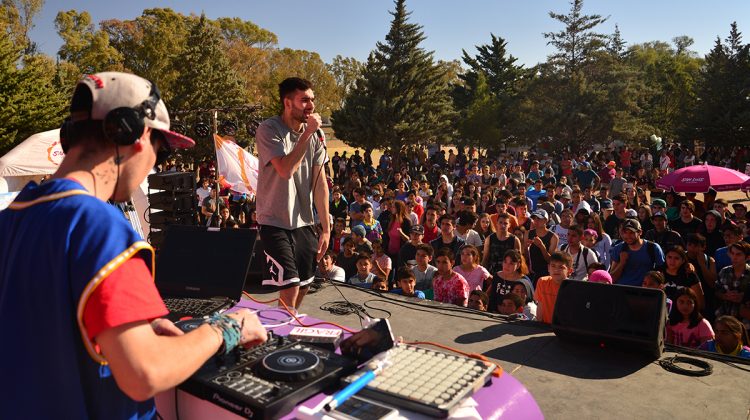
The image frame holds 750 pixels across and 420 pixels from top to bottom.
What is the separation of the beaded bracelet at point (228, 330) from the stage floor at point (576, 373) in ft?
5.46

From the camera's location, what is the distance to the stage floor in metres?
2.64

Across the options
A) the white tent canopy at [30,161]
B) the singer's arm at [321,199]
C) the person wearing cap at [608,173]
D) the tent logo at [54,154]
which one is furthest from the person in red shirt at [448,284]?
the person wearing cap at [608,173]

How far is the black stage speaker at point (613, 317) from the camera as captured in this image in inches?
124

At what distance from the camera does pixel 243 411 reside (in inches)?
63.6

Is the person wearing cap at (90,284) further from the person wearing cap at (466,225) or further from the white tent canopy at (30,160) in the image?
the white tent canopy at (30,160)

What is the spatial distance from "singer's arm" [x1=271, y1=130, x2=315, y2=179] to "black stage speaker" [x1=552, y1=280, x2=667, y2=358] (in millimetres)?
1907

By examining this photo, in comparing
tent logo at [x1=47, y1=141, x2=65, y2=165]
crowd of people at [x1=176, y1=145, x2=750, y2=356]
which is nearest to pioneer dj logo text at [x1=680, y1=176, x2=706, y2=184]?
crowd of people at [x1=176, y1=145, x2=750, y2=356]

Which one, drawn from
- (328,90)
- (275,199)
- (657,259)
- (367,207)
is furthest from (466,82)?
(275,199)

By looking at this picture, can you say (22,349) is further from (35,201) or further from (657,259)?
(657,259)

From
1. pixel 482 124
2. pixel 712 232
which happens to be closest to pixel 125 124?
pixel 712 232

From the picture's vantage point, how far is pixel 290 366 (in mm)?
1774

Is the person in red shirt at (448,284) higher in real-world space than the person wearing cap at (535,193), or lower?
lower

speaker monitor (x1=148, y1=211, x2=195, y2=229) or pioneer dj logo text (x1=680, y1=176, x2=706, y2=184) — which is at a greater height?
pioneer dj logo text (x1=680, y1=176, x2=706, y2=184)

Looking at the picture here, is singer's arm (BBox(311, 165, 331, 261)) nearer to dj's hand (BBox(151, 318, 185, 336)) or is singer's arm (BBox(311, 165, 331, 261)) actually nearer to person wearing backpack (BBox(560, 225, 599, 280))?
dj's hand (BBox(151, 318, 185, 336))
